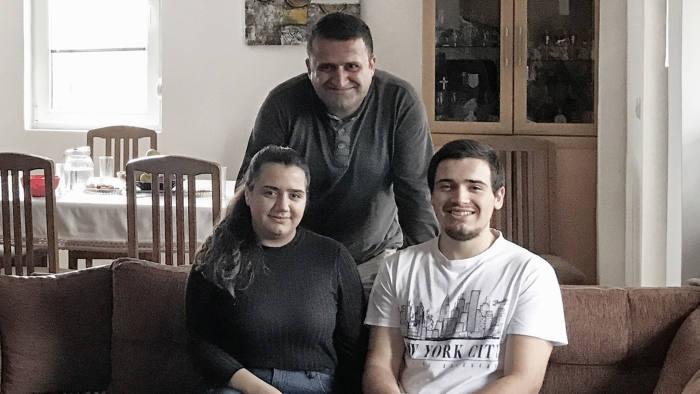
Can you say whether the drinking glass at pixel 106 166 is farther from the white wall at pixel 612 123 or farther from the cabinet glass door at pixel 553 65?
the white wall at pixel 612 123

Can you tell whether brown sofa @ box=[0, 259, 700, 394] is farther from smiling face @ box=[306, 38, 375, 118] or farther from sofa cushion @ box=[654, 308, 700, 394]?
smiling face @ box=[306, 38, 375, 118]

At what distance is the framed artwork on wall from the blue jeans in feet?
9.58

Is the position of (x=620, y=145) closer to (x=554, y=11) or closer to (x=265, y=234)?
(x=554, y=11)

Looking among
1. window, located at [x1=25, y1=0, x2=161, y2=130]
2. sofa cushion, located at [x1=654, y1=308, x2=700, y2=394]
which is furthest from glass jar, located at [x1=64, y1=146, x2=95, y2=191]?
sofa cushion, located at [x1=654, y1=308, x2=700, y2=394]

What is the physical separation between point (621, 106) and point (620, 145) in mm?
171

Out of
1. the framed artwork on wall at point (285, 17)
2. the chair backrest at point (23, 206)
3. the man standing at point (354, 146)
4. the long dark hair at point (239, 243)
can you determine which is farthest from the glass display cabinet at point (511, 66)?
the long dark hair at point (239, 243)

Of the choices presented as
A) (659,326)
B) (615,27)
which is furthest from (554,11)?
(659,326)

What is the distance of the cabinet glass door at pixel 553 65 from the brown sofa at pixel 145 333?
221 centimetres

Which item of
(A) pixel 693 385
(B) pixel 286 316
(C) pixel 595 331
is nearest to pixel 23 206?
(B) pixel 286 316

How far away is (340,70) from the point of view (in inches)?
90.7

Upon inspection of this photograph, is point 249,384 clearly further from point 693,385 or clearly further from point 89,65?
point 89,65

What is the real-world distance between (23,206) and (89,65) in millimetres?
1830

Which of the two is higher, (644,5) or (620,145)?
(644,5)

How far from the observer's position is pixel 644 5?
3.96 metres
